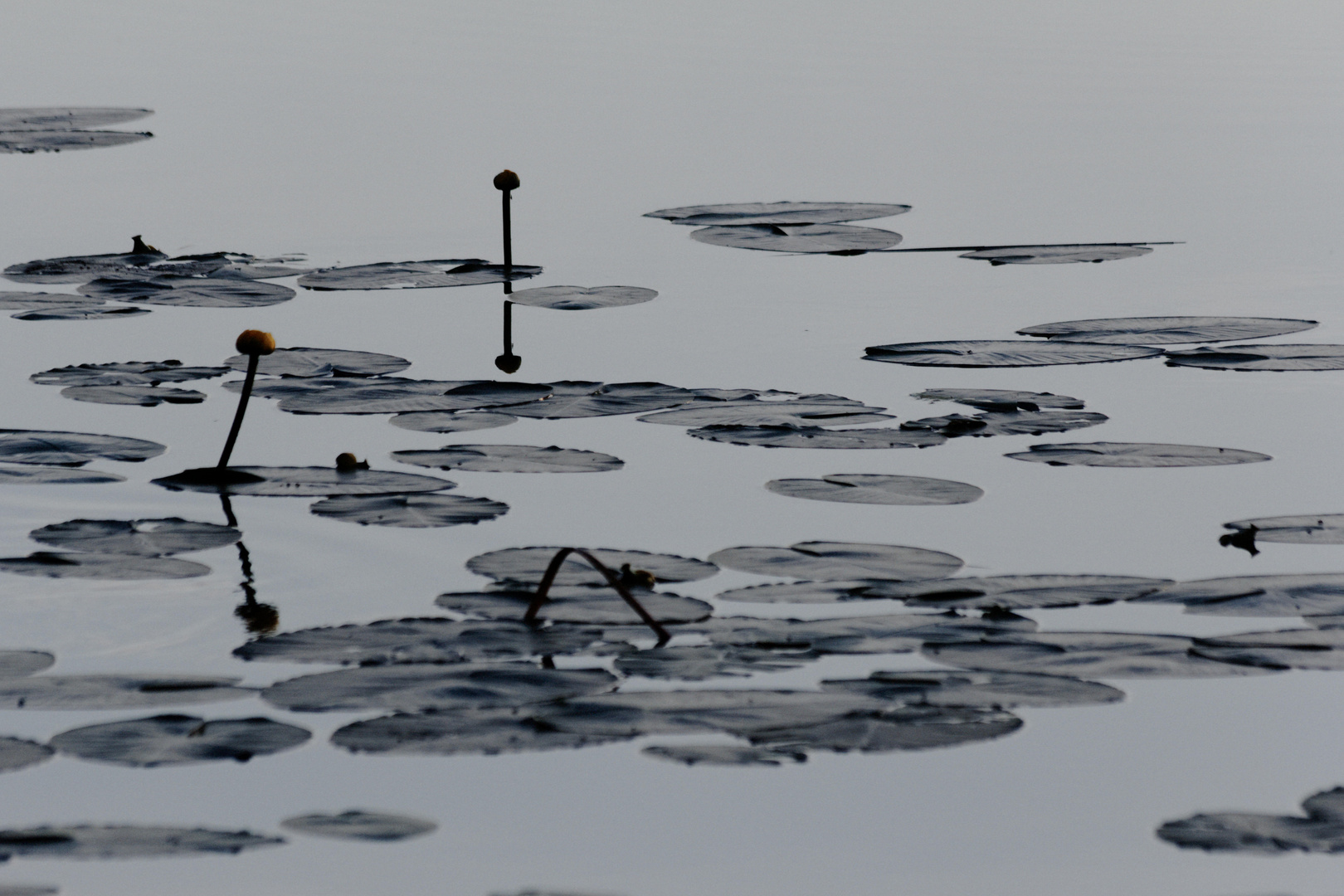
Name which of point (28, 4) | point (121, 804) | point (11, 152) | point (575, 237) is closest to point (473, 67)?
point (11, 152)

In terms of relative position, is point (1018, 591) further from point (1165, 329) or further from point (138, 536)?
point (1165, 329)

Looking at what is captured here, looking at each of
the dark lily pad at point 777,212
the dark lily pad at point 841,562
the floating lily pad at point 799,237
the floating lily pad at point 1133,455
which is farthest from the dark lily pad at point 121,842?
the dark lily pad at point 777,212

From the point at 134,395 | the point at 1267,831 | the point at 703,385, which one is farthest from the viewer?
the point at 703,385

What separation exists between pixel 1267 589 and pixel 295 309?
3955mm

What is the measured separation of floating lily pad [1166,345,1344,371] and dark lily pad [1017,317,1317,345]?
8 centimetres

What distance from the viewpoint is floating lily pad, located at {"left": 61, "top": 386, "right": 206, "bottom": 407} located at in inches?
Result: 221

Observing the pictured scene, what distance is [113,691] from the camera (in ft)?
11.2

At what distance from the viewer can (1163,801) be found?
320cm

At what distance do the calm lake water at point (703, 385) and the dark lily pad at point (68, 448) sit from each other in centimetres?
16

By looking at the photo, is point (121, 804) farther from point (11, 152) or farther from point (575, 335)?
point (11, 152)

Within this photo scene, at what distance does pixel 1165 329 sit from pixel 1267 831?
12.4 ft

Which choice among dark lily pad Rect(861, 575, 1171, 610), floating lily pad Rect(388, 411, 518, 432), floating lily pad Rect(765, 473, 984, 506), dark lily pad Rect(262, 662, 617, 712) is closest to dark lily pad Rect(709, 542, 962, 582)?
dark lily pad Rect(861, 575, 1171, 610)

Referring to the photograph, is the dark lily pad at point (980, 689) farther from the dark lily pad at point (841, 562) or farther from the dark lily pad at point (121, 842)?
the dark lily pad at point (121, 842)

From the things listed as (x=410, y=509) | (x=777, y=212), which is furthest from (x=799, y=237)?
(x=410, y=509)
